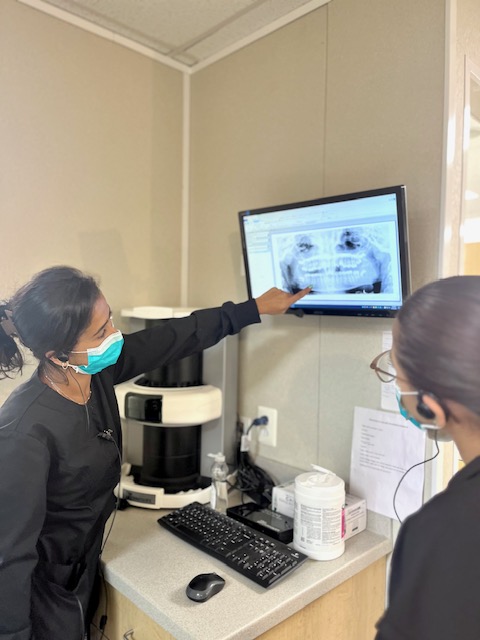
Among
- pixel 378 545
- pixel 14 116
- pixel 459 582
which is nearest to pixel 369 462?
pixel 378 545

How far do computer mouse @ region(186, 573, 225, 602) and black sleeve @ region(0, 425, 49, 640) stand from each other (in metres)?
0.35

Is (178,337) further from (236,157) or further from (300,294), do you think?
→ (236,157)

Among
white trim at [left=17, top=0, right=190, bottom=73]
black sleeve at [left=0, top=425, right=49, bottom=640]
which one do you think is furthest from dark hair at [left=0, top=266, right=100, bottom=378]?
Result: white trim at [left=17, top=0, right=190, bottom=73]

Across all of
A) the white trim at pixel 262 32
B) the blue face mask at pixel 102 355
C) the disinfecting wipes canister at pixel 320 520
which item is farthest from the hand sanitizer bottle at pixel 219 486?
the white trim at pixel 262 32

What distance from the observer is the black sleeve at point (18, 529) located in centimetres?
99

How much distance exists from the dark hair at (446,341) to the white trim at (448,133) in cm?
54

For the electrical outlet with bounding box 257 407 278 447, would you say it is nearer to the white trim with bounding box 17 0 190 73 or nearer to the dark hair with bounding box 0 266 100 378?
the dark hair with bounding box 0 266 100 378

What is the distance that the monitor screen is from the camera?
129 centimetres

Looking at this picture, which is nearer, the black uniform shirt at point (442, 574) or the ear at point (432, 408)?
the black uniform shirt at point (442, 574)

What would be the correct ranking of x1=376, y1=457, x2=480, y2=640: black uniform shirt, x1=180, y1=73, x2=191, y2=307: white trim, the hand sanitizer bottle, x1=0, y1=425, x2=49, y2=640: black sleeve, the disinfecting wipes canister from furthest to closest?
x1=180, y1=73, x2=191, y2=307: white trim, the hand sanitizer bottle, the disinfecting wipes canister, x1=0, y1=425, x2=49, y2=640: black sleeve, x1=376, y1=457, x2=480, y2=640: black uniform shirt

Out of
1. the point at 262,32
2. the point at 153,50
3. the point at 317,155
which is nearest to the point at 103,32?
the point at 153,50

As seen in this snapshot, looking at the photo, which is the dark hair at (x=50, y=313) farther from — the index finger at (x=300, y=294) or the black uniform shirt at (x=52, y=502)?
the index finger at (x=300, y=294)

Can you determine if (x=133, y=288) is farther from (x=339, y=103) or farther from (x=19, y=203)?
(x=339, y=103)

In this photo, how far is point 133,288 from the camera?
1.92m
